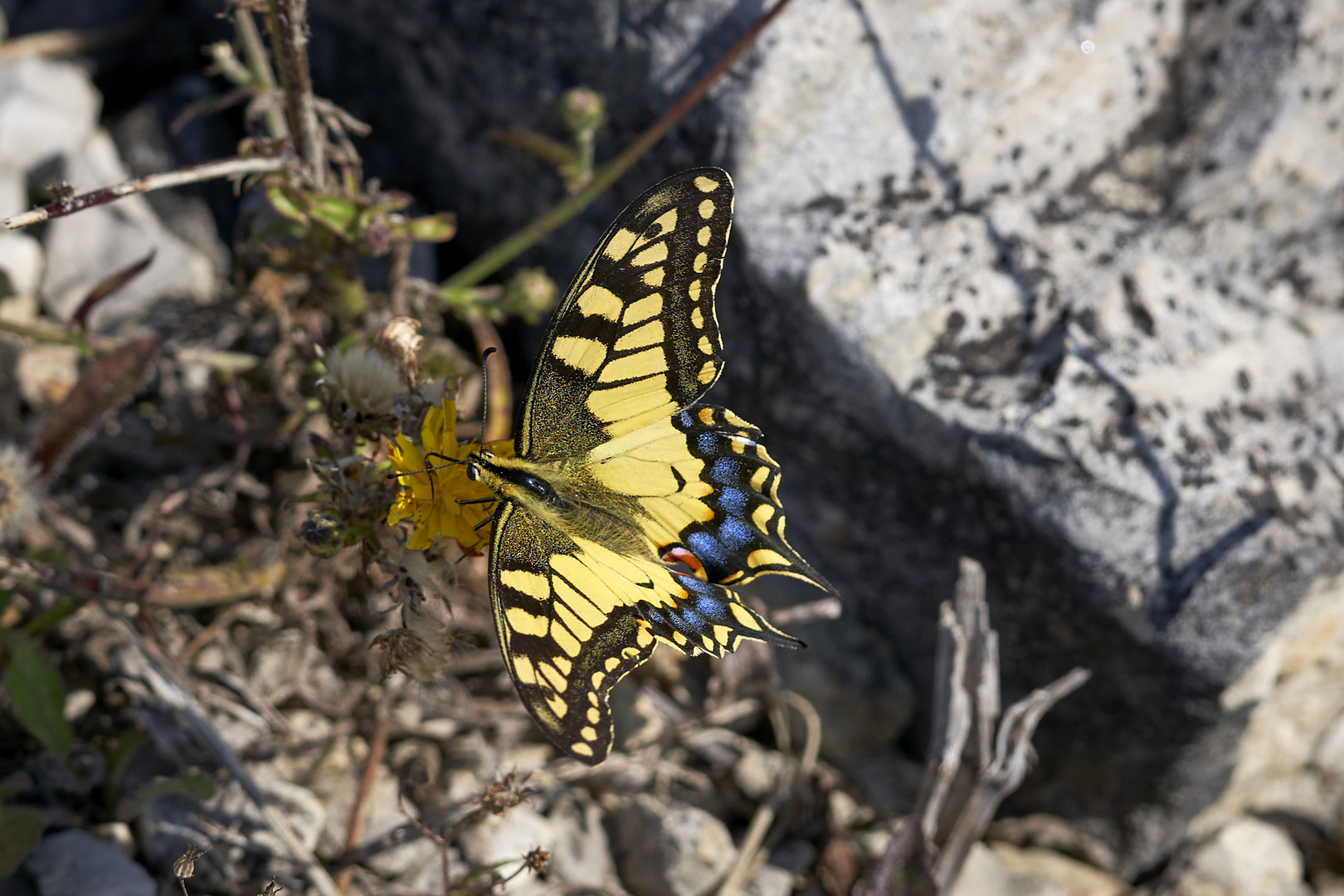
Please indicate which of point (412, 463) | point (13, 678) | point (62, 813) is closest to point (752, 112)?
point (412, 463)

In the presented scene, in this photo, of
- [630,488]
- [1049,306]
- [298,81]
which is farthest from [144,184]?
[1049,306]

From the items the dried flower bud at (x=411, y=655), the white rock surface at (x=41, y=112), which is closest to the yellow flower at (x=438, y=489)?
the dried flower bud at (x=411, y=655)

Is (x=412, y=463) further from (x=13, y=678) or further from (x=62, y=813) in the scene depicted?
(x=62, y=813)

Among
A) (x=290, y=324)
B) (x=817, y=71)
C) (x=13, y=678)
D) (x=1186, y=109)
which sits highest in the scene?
(x=1186, y=109)

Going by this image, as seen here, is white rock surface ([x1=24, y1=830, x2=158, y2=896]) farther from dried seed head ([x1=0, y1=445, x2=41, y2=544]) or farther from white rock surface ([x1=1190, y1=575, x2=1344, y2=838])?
white rock surface ([x1=1190, y1=575, x2=1344, y2=838])

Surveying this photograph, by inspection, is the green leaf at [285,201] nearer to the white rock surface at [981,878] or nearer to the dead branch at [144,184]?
the dead branch at [144,184]

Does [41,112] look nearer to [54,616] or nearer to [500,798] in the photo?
[54,616]

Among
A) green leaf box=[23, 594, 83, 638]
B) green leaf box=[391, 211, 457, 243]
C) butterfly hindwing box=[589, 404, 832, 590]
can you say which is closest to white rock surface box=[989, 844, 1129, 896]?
butterfly hindwing box=[589, 404, 832, 590]
